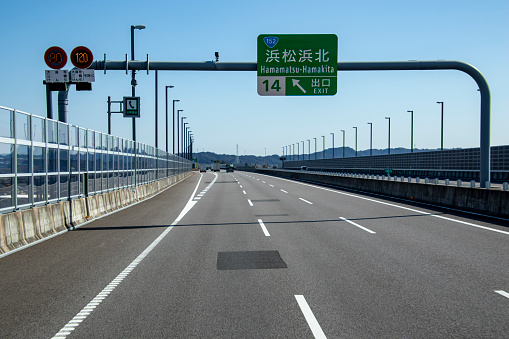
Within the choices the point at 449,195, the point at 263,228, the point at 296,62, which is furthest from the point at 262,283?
the point at 449,195

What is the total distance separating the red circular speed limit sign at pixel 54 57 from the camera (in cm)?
1441

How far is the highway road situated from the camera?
475cm

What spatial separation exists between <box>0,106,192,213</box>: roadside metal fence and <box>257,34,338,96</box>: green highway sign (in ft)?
22.6

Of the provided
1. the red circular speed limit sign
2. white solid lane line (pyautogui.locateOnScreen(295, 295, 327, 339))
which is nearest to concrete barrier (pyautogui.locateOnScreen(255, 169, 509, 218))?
white solid lane line (pyautogui.locateOnScreen(295, 295, 327, 339))

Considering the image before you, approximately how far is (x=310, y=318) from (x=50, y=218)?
8.80 m

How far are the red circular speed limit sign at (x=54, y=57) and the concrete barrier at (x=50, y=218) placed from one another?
448 centimetres

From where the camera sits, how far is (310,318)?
4.98 m

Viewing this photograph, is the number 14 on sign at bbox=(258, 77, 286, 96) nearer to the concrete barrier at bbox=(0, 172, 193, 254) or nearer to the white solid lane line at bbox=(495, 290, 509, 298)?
the concrete barrier at bbox=(0, 172, 193, 254)

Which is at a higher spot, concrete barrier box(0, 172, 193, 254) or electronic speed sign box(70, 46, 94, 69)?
electronic speed sign box(70, 46, 94, 69)

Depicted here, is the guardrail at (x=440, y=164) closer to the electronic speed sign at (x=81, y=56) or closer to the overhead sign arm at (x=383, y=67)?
the overhead sign arm at (x=383, y=67)

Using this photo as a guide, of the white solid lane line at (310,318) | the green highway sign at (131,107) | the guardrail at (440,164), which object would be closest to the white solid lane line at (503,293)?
the white solid lane line at (310,318)

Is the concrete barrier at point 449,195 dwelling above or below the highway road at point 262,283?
above

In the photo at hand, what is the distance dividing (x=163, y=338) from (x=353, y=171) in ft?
230

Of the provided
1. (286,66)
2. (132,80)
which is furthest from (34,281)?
(132,80)
